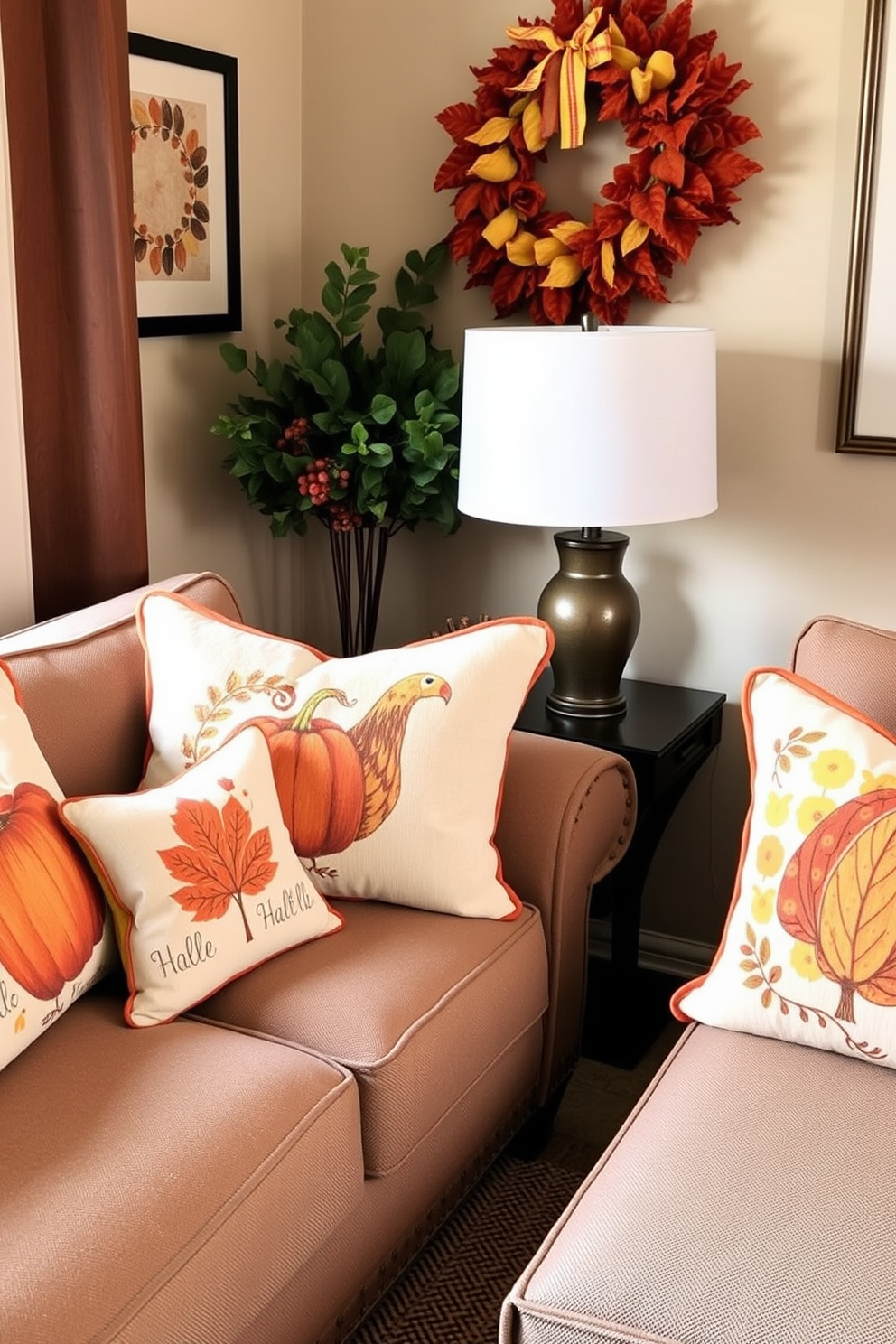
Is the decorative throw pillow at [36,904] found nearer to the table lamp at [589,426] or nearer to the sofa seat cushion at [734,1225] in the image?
the sofa seat cushion at [734,1225]

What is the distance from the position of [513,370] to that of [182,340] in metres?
0.80

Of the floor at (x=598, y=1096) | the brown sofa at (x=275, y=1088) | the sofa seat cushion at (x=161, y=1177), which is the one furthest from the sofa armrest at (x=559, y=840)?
the sofa seat cushion at (x=161, y=1177)

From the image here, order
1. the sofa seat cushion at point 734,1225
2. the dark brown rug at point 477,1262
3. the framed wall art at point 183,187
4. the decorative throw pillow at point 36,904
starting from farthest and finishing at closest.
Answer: the framed wall art at point 183,187 → the dark brown rug at point 477,1262 → the decorative throw pillow at point 36,904 → the sofa seat cushion at point 734,1225

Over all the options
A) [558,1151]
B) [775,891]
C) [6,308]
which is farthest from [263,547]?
[775,891]

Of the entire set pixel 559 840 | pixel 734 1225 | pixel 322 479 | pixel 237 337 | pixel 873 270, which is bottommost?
pixel 734 1225

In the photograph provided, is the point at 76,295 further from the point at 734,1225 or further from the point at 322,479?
the point at 734,1225

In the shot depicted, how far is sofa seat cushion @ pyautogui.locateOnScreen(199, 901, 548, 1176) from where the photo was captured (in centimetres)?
161

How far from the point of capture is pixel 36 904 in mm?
1547

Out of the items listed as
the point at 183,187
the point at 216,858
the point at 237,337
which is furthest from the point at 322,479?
the point at 216,858

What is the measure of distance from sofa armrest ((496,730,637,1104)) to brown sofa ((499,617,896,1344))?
1.38ft

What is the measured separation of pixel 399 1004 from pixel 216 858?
29 centimetres

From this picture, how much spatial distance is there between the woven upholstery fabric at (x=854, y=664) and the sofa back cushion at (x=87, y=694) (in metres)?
0.96

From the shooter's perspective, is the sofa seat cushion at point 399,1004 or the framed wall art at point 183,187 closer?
the sofa seat cushion at point 399,1004

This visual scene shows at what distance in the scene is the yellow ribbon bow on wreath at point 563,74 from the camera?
7.57 feet
